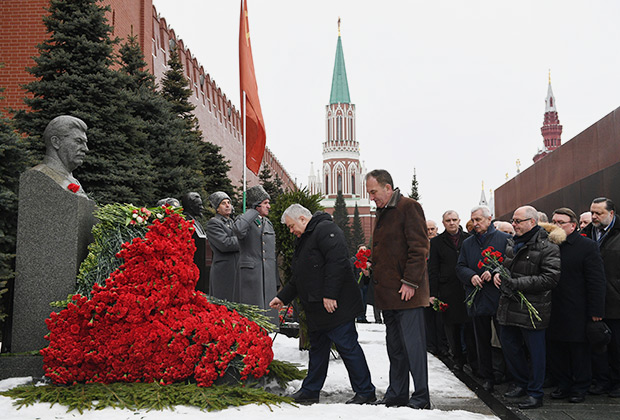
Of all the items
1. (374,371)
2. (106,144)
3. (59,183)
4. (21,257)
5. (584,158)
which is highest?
(106,144)

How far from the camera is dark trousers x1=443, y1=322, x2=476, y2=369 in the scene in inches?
254

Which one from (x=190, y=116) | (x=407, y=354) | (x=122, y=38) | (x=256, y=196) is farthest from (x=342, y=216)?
(x=407, y=354)

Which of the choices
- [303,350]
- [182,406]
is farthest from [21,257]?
[303,350]

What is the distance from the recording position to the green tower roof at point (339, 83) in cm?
10919

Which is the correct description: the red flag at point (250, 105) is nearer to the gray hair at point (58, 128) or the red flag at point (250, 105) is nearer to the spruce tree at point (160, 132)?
the spruce tree at point (160, 132)

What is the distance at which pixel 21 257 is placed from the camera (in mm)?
4777

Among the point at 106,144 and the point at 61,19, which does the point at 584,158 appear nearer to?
the point at 106,144

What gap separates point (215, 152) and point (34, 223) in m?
15.3

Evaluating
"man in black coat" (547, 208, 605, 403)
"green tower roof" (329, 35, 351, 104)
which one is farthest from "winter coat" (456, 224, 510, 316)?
"green tower roof" (329, 35, 351, 104)

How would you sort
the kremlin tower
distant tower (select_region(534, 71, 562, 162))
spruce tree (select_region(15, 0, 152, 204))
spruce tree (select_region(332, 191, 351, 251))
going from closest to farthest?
spruce tree (select_region(15, 0, 152, 204)), spruce tree (select_region(332, 191, 351, 251)), distant tower (select_region(534, 71, 562, 162)), the kremlin tower

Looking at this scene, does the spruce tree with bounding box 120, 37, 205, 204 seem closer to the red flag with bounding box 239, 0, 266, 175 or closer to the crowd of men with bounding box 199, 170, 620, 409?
the red flag with bounding box 239, 0, 266, 175

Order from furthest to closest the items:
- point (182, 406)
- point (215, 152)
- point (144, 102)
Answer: point (215, 152) < point (144, 102) < point (182, 406)

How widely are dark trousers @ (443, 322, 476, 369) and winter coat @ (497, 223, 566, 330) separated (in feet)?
4.29

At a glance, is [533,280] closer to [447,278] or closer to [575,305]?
[575,305]
